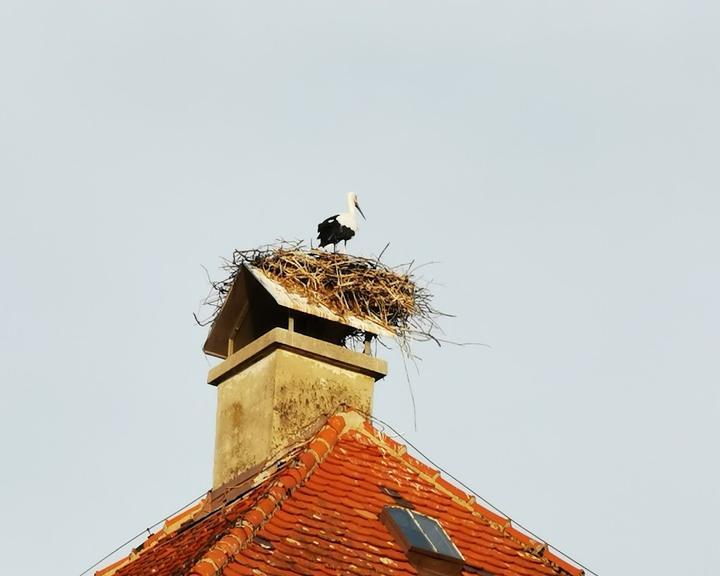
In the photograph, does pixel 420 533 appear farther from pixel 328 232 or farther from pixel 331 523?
pixel 328 232

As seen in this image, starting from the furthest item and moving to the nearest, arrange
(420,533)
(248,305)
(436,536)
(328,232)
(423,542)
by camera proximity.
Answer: (328,232) → (248,305) → (436,536) → (420,533) → (423,542)

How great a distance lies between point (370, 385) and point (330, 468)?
1.77 m

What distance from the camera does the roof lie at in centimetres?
1121

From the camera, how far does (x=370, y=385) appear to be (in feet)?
47.0

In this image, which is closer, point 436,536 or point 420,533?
point 420,533

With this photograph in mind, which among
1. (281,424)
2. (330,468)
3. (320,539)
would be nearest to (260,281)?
(281,424)

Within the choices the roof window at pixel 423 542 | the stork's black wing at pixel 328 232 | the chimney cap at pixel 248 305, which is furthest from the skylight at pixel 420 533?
the stork's black wing at pixel 328 232

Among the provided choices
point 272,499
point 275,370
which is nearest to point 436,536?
point 272,499

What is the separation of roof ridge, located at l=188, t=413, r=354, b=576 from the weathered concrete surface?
42cm

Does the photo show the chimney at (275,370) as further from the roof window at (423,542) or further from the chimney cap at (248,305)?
the roof window at (423,542)

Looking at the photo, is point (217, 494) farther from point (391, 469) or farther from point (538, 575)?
point (538, 575)

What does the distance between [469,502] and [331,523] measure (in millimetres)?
1837

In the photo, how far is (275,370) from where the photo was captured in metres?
13.8

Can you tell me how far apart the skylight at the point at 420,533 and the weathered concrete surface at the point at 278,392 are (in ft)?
4.96
